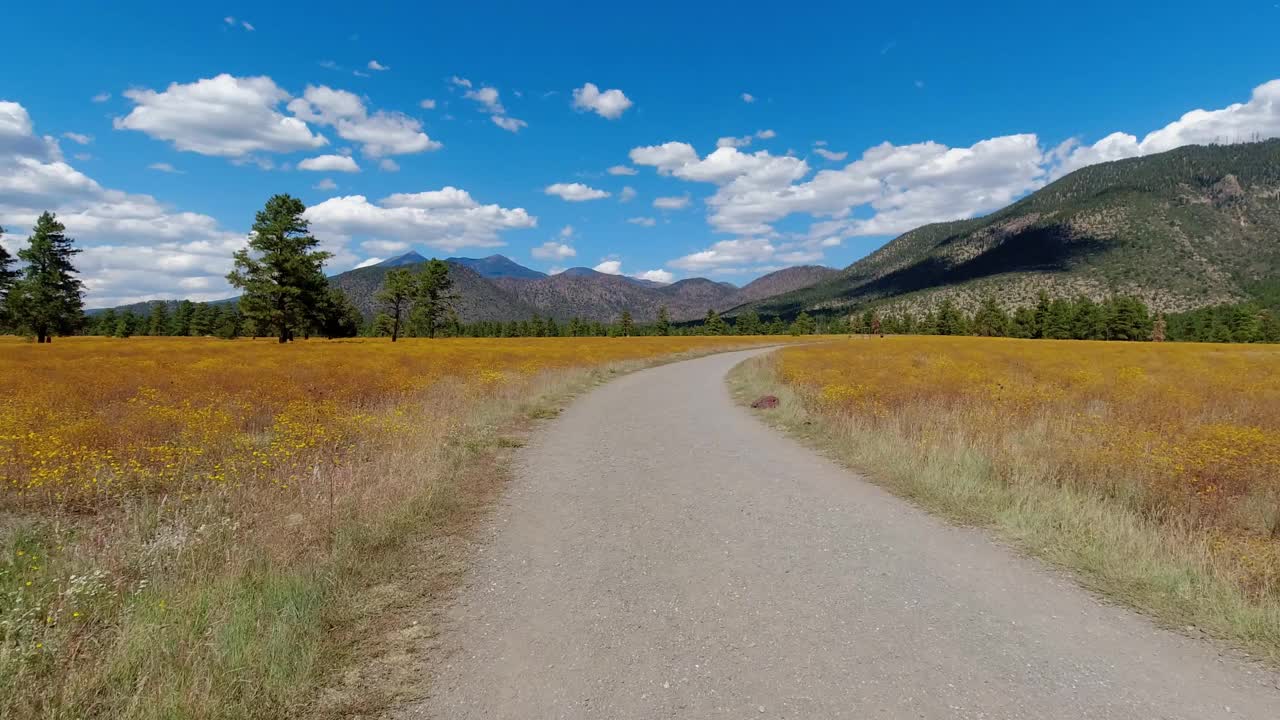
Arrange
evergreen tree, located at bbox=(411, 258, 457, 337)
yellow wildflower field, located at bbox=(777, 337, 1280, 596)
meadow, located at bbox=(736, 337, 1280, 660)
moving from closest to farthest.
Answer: meadow, located at bbox=(736, 337, 1280, 660) < yellow wildflower field, located at bbox=(777, 337, 1280, 596) < evergreen tree, located at bbox=(411, 258, 457, 337)

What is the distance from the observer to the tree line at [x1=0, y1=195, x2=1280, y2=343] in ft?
154

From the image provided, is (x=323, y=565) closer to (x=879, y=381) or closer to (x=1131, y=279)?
(x=879, y=381)

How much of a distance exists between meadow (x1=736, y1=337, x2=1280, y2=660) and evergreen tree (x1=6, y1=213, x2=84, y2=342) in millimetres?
64673

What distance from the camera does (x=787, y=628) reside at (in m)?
4.24

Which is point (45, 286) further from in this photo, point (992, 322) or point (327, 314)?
point (992, 322)

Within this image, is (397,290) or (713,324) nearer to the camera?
(397,290)

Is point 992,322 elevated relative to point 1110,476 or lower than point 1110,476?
elevated

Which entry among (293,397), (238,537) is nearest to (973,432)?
(238,537)

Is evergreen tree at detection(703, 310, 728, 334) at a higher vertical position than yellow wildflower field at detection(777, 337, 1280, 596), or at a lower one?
higher

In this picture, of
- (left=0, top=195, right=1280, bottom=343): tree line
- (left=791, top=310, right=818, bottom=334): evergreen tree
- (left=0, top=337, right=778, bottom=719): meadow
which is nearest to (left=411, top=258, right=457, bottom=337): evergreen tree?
(left=0, top=195, right=1280, bottom=343): tree line

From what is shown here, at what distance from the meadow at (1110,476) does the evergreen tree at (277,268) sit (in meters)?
48.1

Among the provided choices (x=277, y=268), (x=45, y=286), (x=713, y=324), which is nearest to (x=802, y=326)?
(x=713, y=324)

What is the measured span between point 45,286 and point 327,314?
3027 cm

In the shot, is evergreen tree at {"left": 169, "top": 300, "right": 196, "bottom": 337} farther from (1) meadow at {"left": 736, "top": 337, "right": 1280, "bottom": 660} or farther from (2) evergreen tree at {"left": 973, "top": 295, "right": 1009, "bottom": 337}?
(2) evergreen tree at {"left": 973, "top": 295, "right": 1009, "bottom": 337}
